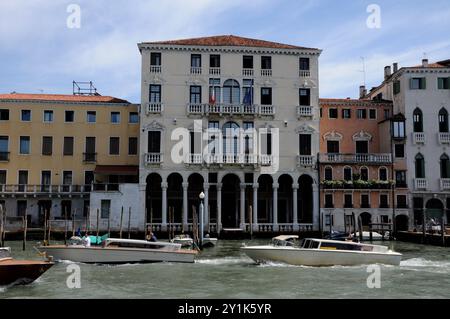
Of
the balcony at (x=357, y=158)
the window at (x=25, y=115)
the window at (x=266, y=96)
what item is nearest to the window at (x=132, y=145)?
the window at (x=25, y=115)

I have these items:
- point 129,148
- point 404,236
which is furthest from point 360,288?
point 129,148

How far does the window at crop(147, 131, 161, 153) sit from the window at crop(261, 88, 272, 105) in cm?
812

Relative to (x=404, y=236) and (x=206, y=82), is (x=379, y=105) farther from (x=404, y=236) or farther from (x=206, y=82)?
(x=206, y=82)

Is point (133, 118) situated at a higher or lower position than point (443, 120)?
higher

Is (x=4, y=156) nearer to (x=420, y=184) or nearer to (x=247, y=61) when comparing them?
(x=247, y=61)

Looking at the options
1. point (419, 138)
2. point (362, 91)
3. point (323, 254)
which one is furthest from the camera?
point (362, 91)

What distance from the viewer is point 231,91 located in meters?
41.8

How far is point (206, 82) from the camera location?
1634 inches

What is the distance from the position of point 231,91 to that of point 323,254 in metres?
21.3

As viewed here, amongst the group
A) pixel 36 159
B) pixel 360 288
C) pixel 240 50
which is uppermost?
pixel 240 50

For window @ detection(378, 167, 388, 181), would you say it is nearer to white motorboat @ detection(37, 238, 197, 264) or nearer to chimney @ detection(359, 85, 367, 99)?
chimney @ detection(359, 85, 367, 99)

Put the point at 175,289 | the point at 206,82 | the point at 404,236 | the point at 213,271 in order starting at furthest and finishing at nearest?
the point at 206,82 → the point at 404,236 → the point at 213,271 → the point at 175,289

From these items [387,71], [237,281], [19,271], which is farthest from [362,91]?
[19,271]

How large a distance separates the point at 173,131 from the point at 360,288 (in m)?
25.5
